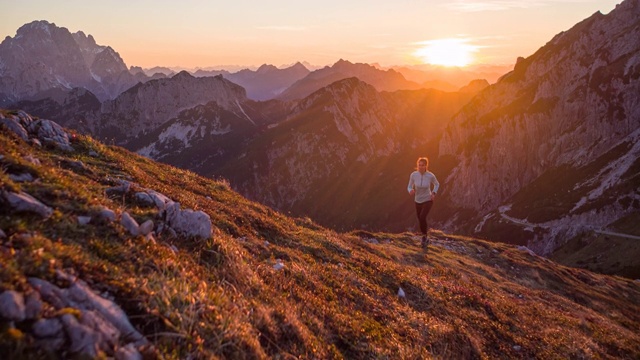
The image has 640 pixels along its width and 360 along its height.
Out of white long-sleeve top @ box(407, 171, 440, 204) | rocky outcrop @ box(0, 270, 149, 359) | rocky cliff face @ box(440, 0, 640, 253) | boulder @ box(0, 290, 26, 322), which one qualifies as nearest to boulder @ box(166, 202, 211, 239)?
rocky outcrop @ box(0, 270, 149, 359)

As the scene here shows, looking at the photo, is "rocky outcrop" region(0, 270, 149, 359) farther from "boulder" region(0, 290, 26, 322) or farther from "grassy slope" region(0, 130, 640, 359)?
"grassy slope" region(0, 130, 640, 359)

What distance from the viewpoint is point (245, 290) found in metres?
7.78

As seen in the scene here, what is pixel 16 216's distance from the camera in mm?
6434

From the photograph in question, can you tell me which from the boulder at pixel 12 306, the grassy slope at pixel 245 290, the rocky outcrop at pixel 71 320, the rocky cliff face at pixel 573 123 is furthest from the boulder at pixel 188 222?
the rocky cliff face at pixel 573 123

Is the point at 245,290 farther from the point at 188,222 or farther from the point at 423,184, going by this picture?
the point at 423,184

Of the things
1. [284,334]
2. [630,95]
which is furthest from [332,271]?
[630,95]

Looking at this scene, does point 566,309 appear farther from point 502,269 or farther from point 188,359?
point 188,359

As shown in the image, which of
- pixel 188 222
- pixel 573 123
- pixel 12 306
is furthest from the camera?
pixel 573 123

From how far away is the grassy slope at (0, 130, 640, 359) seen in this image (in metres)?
5.57

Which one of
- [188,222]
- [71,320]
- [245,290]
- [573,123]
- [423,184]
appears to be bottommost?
[423,184]

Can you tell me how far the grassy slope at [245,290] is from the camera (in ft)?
18.3

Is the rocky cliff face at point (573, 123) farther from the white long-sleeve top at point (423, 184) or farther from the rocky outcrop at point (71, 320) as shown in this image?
the rocky outcrop at point (71, 320)

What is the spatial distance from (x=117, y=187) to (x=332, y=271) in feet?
23.0

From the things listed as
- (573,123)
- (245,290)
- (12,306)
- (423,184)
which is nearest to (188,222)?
(245,290)
